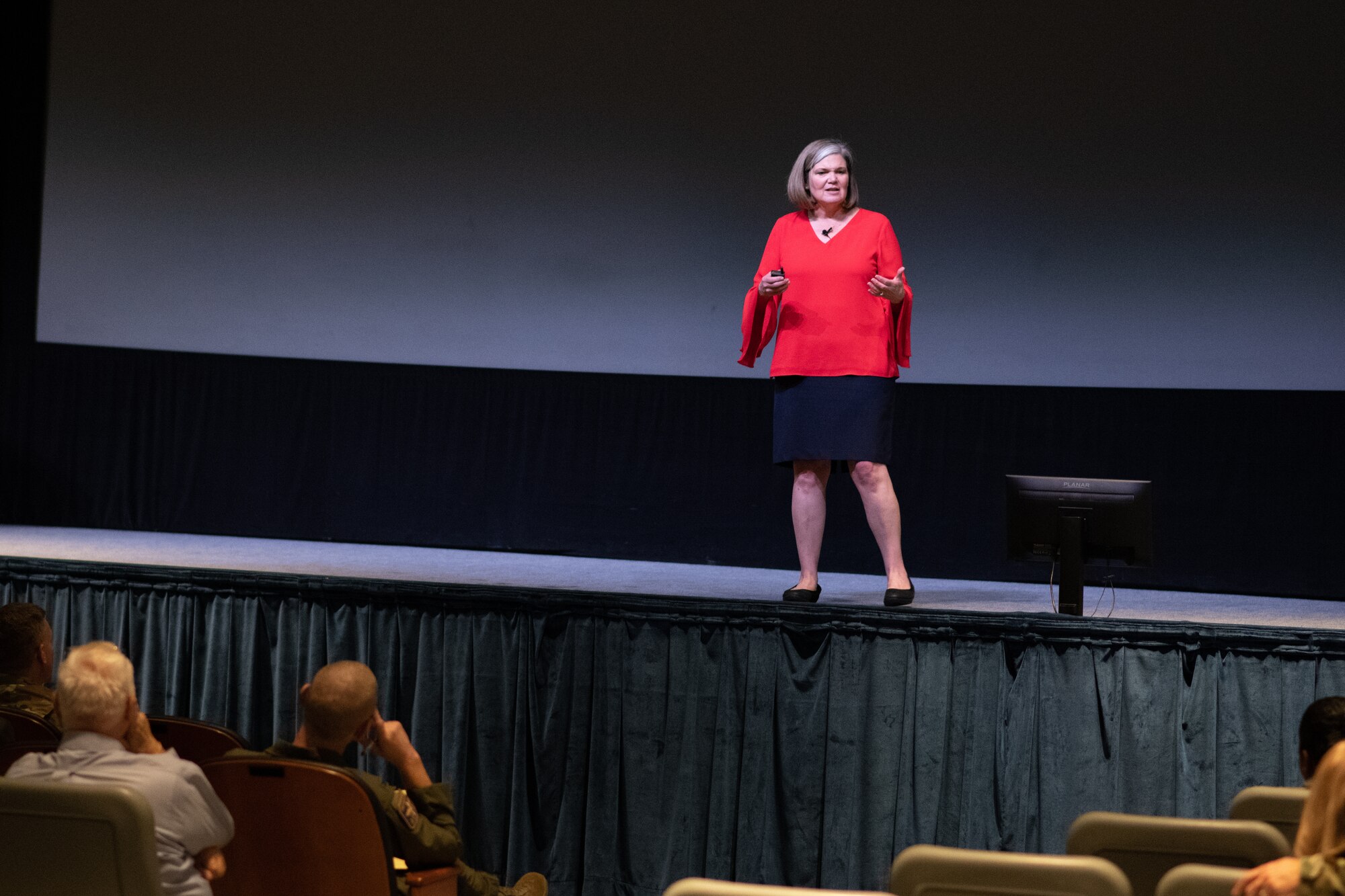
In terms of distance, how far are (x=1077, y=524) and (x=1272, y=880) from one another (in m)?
2.40

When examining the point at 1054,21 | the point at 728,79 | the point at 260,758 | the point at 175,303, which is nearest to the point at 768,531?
the point at 728,79

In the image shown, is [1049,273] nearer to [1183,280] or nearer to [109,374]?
[1183,280]

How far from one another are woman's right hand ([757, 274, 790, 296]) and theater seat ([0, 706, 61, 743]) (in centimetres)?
242

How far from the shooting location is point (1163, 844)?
2059mm

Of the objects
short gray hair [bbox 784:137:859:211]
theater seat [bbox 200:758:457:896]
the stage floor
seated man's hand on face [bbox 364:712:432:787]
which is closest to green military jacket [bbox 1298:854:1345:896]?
theater seat [bbox 200:758:457:896]

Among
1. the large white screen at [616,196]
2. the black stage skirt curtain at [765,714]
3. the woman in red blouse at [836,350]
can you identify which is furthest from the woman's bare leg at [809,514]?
the large white screen at [616,196]

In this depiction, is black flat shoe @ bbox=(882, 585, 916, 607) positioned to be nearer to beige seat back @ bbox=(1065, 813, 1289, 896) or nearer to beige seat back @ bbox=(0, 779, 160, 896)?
beige seat back @ bbox=(1065, 813, 1289, 896)

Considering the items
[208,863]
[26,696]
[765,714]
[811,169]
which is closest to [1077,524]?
[765,714]

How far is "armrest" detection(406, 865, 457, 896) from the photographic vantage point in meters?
2.59

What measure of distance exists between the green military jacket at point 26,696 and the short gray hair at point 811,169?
2.66 metres

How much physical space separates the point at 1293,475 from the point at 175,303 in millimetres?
5983

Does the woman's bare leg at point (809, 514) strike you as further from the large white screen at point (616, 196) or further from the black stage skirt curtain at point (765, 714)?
the large white screen at point (616, 196)

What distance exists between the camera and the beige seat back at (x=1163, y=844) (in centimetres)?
201

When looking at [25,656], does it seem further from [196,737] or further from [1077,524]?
[1077,524]
